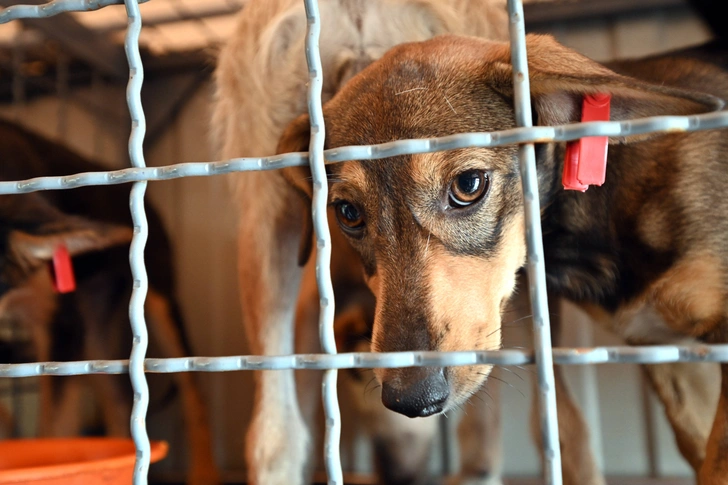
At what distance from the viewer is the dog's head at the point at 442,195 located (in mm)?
1084

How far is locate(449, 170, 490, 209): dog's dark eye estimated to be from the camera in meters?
1.20

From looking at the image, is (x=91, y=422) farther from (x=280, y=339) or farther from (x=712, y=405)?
(x=712, y=405)

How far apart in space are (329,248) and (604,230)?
0.68 m

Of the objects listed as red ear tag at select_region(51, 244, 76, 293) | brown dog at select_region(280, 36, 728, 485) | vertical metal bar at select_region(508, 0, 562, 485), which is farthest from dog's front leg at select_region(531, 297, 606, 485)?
red ear tag at select_region(51, 244, 76, 293)

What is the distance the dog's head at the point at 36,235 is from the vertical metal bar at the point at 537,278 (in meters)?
1.64

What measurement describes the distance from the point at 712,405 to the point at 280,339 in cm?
106

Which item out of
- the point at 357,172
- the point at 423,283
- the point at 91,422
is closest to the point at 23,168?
the point at 91,422

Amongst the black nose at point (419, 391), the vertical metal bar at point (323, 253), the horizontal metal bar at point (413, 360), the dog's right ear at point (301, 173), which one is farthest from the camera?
the dog's right ear at point (301, 173)

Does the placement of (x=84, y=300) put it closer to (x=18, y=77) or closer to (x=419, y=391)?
(x=18, y=77)

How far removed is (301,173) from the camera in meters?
1.48

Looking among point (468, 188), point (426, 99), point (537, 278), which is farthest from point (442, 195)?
point (537, 278)

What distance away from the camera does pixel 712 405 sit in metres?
1.59

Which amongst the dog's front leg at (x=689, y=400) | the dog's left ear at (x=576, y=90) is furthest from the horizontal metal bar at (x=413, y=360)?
the dog's front leg at (x=689, y=400)

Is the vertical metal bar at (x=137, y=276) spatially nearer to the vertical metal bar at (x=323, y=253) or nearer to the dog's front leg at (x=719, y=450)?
the vertical metal bar at (x=323, y=253)
